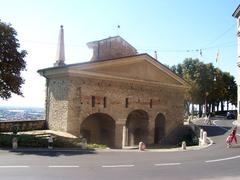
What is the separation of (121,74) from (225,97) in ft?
178

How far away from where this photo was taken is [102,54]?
42.6 metres

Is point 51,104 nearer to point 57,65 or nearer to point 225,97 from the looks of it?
point 57,65

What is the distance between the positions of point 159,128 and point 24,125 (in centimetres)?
1577

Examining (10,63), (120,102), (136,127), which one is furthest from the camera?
(136,127)

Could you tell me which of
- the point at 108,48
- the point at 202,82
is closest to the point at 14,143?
the point at 108,48

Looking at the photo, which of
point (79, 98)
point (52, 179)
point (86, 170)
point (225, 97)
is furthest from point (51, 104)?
point (225, 97)

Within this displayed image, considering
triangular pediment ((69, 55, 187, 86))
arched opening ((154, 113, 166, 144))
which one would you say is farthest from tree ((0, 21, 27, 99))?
arched opening ((154, 113, 166, 144))

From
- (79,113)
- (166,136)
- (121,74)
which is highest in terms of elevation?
(121,74)

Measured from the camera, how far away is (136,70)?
128 feet

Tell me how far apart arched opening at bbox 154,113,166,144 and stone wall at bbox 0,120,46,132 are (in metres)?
13.1

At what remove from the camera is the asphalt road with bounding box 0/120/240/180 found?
15930 millimetres

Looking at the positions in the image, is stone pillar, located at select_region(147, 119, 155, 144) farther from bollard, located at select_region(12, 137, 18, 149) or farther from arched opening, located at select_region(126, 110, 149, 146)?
bollard, located at select_region(12, 137, 18, 149)

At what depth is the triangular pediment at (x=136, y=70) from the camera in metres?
35.3

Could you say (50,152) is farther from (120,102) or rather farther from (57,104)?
(120,102)
